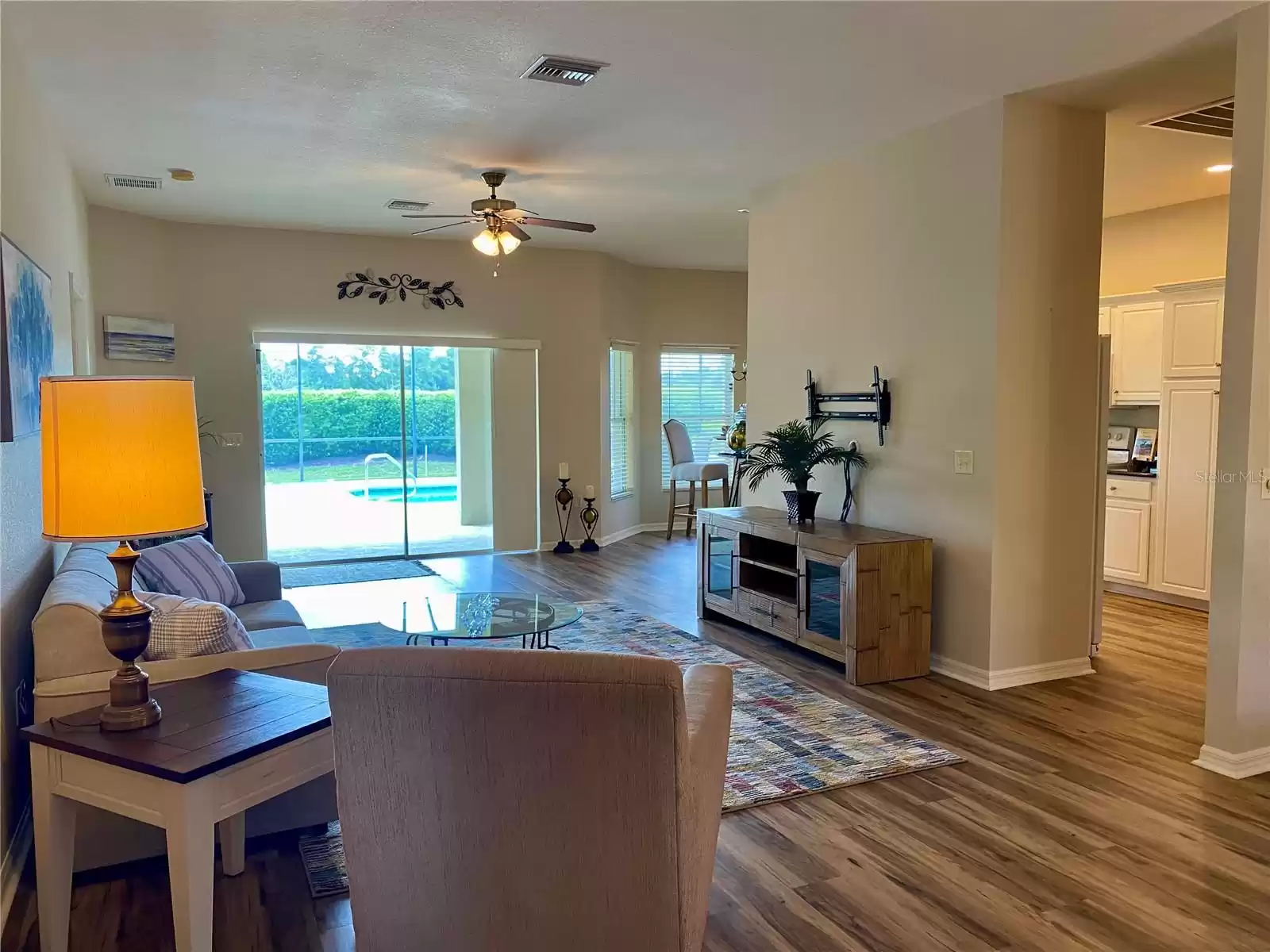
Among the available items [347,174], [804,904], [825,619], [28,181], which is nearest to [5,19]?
[28,181]

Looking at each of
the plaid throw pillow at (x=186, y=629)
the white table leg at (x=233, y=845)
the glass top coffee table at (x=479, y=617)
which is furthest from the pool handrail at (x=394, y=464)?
the white table leg at (x=233, y=845)

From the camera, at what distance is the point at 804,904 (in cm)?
252

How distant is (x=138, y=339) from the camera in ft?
22.1

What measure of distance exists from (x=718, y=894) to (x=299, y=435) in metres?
6.03

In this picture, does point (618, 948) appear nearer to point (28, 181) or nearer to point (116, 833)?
point (116, 833)

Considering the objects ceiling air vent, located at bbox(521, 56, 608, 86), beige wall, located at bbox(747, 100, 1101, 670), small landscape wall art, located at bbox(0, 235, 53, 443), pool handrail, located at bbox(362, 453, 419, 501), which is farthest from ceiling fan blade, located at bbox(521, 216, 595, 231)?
pool handrail, located at bbox(362, 453, 419, 501)

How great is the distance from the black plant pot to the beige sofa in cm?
289

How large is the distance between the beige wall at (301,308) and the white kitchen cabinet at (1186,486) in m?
4.62

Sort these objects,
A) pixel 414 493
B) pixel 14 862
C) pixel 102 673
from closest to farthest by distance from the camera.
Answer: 1. pixel 102 673
2. pixel 14 862
3. pixel 414 493

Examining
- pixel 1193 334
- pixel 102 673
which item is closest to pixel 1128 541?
pixel 1193 334

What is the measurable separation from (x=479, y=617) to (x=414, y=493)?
4.27 metres

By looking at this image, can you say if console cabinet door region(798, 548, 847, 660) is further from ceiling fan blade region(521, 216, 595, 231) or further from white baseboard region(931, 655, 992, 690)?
ceiling fan blade region(521, 216, 595, 231)

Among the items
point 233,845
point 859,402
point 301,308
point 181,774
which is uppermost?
point 301,308

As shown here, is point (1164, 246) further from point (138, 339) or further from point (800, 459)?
point (138, 339)
